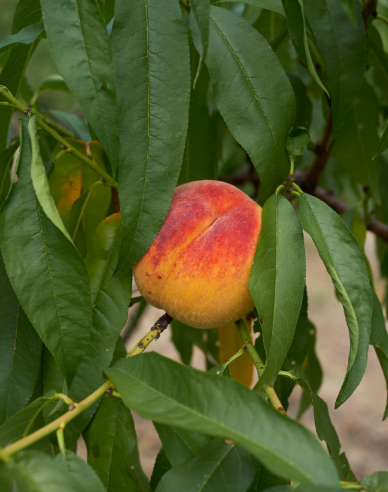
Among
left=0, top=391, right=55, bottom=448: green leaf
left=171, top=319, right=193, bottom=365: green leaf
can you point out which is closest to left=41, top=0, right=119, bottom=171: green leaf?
left=0, top=391, right=55, bottom=448: green leaf

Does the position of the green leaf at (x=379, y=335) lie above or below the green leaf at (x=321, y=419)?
above

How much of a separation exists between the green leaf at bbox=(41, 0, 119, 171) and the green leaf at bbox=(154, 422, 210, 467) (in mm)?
328

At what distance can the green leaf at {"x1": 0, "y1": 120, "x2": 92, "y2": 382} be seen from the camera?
0.52m

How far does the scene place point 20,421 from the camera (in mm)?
532

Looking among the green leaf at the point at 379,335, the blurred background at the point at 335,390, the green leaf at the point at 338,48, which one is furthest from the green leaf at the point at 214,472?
the blurred background at the point at 335,390

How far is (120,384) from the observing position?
1.58ft

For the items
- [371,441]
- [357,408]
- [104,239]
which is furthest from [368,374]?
[104,239]

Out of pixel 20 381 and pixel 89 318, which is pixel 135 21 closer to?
pixel 89 318

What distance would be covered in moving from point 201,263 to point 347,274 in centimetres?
17

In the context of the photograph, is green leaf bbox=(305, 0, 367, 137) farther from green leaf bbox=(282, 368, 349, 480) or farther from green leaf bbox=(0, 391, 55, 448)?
green leaf bbox=(0, 391, 55, 448)

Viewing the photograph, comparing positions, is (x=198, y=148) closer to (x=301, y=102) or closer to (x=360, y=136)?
(x=301, y=102)

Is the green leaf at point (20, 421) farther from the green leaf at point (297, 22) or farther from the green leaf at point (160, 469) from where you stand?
the green leaf at point (297, 22)

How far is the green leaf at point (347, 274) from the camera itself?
519 mm

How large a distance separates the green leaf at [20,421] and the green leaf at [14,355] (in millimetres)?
84
